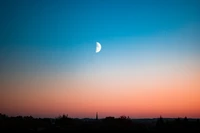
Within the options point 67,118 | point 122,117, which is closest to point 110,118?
point 122,117

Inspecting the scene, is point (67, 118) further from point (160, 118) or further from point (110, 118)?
point (160, 118)

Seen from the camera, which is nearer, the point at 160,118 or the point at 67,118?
the point at 160,118

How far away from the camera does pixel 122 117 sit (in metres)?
93.4

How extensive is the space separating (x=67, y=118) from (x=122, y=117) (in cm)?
1869

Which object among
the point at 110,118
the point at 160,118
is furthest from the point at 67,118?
the point at 160,118

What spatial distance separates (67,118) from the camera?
90.2 m

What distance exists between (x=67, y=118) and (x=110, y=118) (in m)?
14.5

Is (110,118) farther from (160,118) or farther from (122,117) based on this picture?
(160,118)

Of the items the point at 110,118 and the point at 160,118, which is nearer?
the point at 160,118

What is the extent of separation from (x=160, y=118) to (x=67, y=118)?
1181 inches

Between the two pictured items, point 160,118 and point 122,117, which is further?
point 122,117

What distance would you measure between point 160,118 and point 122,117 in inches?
582

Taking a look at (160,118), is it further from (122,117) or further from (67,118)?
(67,118)

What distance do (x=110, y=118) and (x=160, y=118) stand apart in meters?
17.6
